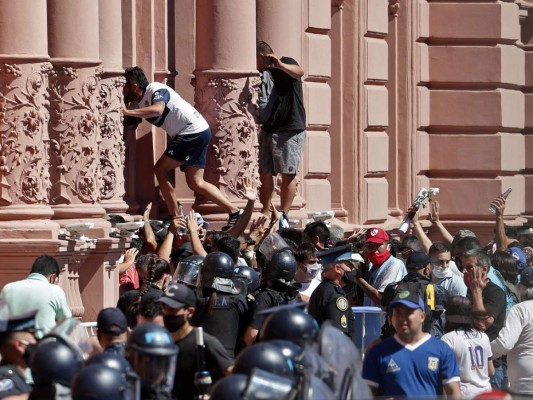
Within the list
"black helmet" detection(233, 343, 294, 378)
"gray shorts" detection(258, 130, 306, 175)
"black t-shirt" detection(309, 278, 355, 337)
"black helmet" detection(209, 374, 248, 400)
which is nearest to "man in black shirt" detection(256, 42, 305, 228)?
"gray shorts" detection(258, 130, 306, 175)

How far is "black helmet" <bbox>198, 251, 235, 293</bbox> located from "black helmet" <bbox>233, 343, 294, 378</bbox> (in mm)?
3739

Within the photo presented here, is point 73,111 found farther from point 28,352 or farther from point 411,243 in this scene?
point 28,352

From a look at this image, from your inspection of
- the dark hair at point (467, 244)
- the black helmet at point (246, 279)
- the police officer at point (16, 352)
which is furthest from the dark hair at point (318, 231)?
the police officer at point (16, 352)

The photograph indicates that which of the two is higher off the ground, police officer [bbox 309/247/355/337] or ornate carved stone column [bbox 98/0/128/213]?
ornate carved stone column [bbox 98/0/128/213]

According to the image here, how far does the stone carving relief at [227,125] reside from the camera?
18328mm

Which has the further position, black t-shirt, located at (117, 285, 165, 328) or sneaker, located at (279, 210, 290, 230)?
sneaker, located at (279, 210, 290, 230)

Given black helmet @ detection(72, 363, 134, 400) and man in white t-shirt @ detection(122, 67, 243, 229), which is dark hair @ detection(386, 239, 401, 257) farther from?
black helmet @ detection(72, 363, 134, 400)

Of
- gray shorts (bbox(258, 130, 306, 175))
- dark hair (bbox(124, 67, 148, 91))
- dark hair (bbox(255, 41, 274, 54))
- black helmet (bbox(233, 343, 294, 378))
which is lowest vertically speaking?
black helmet (bbox(233, 343, 294, 378))

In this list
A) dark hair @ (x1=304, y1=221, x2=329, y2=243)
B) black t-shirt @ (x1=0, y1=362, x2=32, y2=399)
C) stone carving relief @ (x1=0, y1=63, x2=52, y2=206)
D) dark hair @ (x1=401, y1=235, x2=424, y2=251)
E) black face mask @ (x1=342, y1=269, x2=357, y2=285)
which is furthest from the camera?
dark hair @ (x1=401, y1=235, x2=424, y2=251)

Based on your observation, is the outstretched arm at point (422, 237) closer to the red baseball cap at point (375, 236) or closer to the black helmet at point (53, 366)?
the red baseball cap at point (375, 236)

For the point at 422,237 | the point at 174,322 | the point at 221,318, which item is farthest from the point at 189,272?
the point at 422,237

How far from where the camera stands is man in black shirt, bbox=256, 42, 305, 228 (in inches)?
749

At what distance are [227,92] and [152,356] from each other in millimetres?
9260

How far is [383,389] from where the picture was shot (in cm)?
1148
